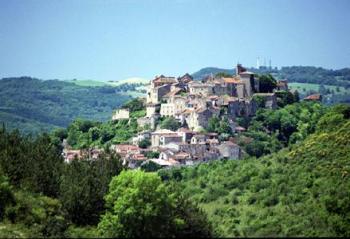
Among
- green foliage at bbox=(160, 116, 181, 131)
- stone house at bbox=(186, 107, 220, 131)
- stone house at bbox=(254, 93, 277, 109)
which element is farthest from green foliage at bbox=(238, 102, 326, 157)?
green foliage at bbox=(160, 116, 181, 131)

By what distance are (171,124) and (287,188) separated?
37.5 m

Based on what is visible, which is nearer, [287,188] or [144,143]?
[287,188]

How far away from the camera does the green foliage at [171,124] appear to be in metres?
86.7

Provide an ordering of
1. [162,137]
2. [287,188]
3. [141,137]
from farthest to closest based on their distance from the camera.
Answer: [141,137] → [162,137] → [287,188]

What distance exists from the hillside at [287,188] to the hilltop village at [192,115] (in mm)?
9199

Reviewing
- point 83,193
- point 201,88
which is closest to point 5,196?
point 83,193

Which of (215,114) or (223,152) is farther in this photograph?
(215,114)

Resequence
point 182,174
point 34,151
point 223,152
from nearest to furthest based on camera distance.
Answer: point 34,151 < point 182,174 < point 223,152

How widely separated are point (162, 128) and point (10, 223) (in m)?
55.6

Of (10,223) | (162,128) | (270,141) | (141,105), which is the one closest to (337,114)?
(270,141)

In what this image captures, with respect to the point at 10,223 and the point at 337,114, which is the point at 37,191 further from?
the point at 337,114

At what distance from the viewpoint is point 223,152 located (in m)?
78.6

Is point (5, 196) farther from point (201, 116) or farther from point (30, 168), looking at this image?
point (201, 116)

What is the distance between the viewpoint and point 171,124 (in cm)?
8669
